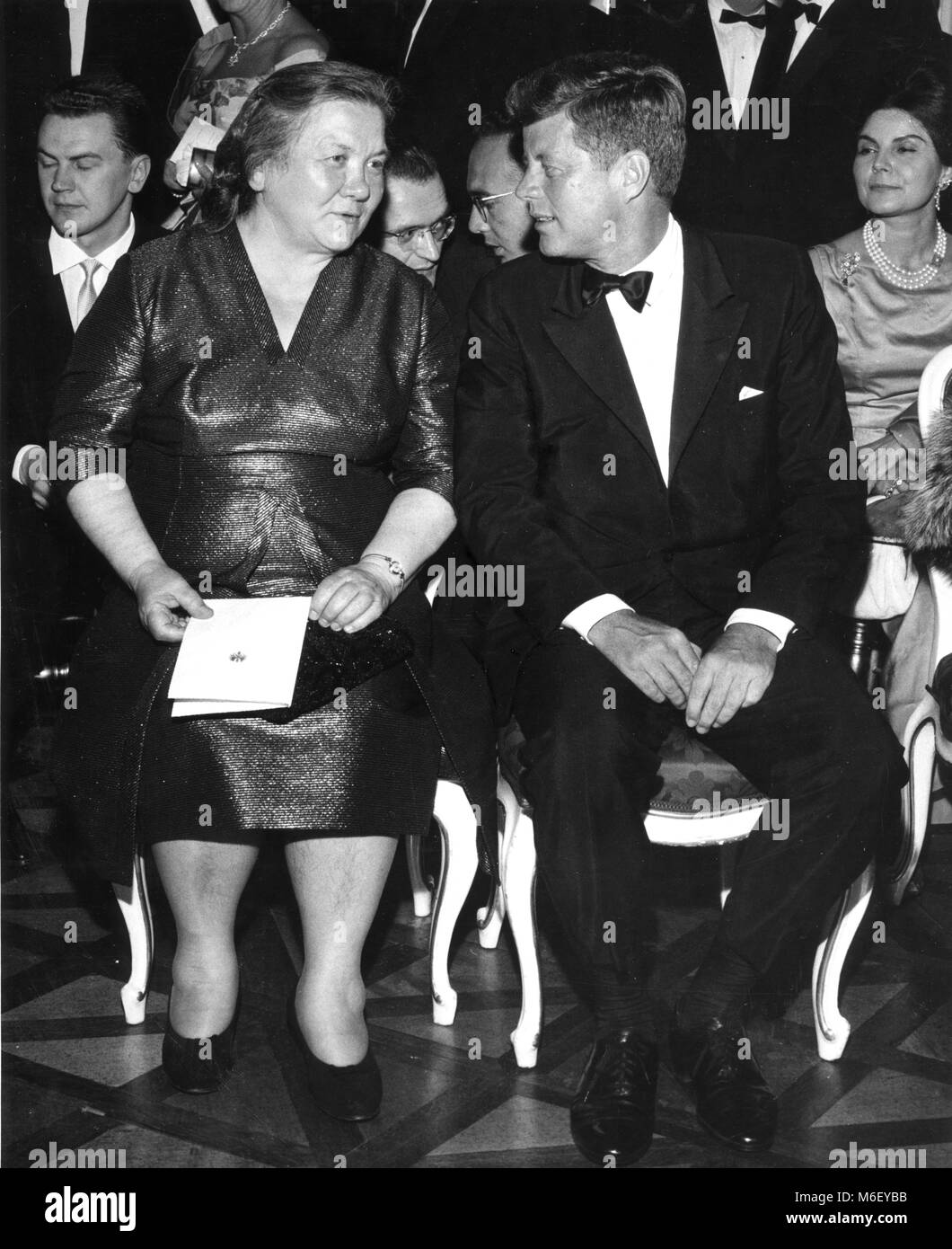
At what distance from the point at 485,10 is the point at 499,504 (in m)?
1.16

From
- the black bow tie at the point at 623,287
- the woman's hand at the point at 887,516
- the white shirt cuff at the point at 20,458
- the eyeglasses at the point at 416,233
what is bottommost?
the woman's hand at the point at 887,516

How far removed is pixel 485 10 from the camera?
2885 millimetres

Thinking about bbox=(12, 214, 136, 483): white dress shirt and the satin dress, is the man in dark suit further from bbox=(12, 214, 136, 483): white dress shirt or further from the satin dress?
the satin dress

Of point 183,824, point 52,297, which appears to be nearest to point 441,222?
point 52,297

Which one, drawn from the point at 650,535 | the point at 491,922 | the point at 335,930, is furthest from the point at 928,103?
the point at 335,930

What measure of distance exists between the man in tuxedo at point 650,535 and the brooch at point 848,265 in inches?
17.6

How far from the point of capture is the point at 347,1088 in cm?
229

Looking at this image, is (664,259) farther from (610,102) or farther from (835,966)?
(835,966)

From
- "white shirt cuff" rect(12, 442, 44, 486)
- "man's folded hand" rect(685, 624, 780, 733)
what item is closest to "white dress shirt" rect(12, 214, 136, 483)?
"white shirt cuff" rect(12, 442, 44, 486)

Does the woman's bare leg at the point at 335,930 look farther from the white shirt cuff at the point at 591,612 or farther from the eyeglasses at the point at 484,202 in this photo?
the eyeglasses at the point at 484,202

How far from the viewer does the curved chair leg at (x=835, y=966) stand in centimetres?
245

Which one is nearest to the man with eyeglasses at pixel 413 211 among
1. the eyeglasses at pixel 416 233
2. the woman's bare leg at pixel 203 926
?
the eyeglasses at pixel 416 233

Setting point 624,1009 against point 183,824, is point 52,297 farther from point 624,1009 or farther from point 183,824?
point 624,1009
